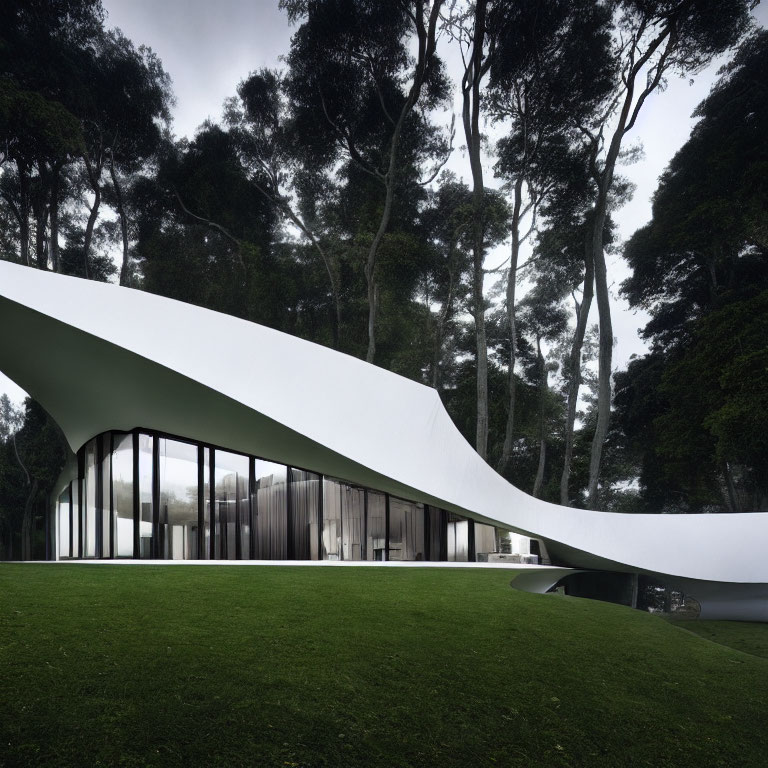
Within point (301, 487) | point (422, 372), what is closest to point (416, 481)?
point (301, 487)

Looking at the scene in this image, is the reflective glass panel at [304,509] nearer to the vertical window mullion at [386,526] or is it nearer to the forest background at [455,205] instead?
the vertical window mullion at [386,526]

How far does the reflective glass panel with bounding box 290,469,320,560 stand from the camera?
10.9 meters

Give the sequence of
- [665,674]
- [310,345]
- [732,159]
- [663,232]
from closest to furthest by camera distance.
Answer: [665,674]
[310,345]
[732,159]
[663,232]

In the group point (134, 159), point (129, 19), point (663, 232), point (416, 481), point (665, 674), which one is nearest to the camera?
point (665, 674)

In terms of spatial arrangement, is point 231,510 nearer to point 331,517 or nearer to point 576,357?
point 331,517

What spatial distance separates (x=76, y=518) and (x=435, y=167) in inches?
761

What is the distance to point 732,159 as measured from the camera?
22.2 meters

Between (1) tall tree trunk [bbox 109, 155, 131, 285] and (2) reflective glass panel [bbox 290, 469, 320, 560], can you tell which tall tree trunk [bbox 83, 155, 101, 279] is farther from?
(2) reflective glass panel [bbox 290, 469, 320, 560]

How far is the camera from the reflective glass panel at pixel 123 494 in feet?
35.3

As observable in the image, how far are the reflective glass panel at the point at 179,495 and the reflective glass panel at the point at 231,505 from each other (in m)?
0.37

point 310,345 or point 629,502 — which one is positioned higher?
point 310,345

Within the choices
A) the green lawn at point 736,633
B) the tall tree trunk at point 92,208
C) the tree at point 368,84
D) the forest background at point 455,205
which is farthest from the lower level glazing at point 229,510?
the tall tree trunk at point 92,208

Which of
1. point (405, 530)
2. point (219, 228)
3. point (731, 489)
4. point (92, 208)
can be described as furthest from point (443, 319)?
point (405, 530)

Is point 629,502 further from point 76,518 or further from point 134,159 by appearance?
point 134,159
